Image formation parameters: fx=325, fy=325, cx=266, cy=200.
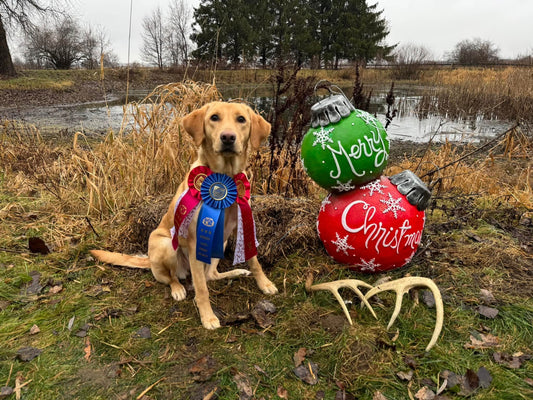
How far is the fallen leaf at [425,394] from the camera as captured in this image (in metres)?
1.84

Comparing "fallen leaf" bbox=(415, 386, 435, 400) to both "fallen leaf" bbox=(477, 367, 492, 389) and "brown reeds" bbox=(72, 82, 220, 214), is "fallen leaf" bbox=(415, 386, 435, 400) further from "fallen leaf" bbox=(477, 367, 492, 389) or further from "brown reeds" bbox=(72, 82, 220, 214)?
"brown reeds" bbox=(72, 82, 220, 214)

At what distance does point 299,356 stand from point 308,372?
0.42ft

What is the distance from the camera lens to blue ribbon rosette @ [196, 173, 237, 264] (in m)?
2.48

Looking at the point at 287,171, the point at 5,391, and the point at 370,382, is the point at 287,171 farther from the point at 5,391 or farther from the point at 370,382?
the point at 5,391

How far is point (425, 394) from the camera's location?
186cm

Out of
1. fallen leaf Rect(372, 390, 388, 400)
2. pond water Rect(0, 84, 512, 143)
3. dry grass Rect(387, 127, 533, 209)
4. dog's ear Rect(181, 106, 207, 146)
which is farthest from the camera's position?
pond water Rect(0, 84, 512, 143)

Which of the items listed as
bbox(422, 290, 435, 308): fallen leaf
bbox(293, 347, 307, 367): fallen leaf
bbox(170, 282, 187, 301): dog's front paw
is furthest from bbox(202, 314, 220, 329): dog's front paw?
bbox(422, 290, 435, 308): fallen leaf

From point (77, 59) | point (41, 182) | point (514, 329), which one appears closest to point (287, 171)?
point (514, 329)

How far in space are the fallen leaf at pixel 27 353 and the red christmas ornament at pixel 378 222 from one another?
235 centimetres

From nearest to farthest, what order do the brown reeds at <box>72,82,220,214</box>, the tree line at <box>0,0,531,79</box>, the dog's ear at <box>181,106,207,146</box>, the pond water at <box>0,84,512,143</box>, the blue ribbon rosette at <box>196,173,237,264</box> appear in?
the blue ribbon rosette at <box>196,173,237,264</box> < the dog's ear at <box>181,106,207,146</box> < the brown reeds at <box>72,82,220,214</box> < the pond water at <box>0,84,512,143</box> < the tree line at <box>0,0,531,79</box>

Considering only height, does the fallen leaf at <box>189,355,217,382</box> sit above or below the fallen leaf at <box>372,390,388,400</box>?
below

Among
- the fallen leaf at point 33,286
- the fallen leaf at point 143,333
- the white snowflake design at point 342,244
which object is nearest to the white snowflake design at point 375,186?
the white snowflake design at point 342,244

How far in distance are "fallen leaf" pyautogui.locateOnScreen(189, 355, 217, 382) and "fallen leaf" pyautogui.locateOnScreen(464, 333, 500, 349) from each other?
1.68m

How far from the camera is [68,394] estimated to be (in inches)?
75.2
